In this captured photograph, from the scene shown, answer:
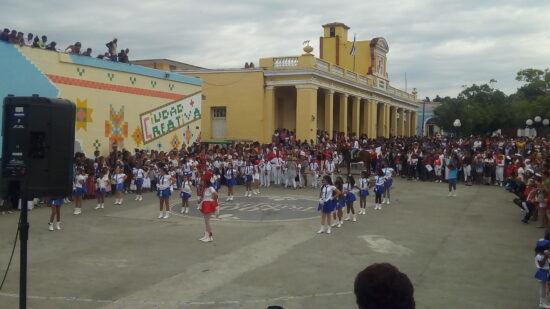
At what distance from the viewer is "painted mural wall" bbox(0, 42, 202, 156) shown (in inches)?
792

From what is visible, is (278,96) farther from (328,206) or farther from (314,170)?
(328,206)

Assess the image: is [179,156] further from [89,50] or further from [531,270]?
[531,270]

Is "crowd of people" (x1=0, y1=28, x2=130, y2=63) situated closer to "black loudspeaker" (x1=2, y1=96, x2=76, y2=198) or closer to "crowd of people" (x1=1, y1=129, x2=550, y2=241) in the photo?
"crowd of people" (x1=1, y1=129, x2=550, y2=241)

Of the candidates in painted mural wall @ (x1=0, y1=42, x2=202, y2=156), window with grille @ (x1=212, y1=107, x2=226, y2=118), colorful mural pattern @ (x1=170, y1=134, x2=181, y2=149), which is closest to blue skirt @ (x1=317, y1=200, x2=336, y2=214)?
painted mural wall @ (x1=0, y1=42, x2=202, y2=156)

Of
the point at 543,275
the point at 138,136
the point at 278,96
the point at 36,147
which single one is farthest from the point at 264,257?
the point at 278,96

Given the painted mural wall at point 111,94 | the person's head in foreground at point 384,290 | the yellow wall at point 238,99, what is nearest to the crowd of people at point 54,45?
the painted mural wall at point 111,94

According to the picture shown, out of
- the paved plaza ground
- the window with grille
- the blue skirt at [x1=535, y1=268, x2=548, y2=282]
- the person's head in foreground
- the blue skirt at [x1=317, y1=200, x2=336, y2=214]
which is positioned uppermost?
the window with grille

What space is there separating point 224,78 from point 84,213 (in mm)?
19696

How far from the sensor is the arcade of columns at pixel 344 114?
33.4m

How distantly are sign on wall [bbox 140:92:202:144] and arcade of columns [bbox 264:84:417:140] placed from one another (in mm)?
5927

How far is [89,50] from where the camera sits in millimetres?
23406

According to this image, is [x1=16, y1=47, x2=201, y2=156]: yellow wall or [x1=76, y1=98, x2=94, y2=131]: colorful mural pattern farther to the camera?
[x1=76, y1=98, x2=94, y2=131]: colorful mural pattern

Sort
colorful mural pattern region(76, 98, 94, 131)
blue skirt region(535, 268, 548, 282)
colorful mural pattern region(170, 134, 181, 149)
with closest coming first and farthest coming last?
blue skirt region(535, 268, 548, 282) < colorful mural pattern region(76, 98, 94, 131) < colorful mural pattern region(170, 134, 181, 149)

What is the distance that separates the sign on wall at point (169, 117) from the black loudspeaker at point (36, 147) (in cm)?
2062
